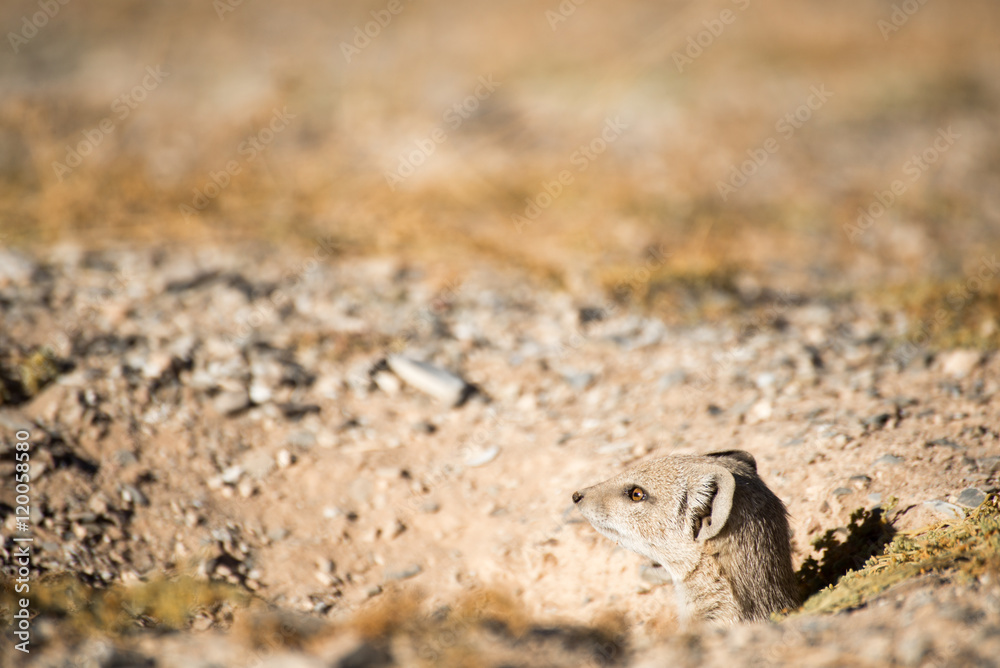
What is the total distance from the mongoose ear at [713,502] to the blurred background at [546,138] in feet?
9.56

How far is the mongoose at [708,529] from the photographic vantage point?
3328mm

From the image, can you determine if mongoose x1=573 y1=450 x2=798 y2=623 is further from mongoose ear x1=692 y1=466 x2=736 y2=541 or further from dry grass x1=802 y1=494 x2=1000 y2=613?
dry grass x1=802 y1=494 x2=1000 y2=613

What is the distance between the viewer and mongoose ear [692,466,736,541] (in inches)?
126

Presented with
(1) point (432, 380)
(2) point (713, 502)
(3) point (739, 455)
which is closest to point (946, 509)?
(3) point (739, 455)

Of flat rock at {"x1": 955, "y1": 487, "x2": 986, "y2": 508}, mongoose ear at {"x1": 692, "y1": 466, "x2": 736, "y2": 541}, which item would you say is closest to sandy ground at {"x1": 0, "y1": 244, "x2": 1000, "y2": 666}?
flat rock at {"x1": 955, "y1": 487, "x2": 986, "y2": 508}

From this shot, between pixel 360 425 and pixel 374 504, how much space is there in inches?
29.7

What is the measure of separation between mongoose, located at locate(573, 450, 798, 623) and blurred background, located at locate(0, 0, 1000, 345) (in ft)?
9.15

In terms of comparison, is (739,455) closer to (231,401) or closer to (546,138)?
(231,401)

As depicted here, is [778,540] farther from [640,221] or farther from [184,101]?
[184,101]

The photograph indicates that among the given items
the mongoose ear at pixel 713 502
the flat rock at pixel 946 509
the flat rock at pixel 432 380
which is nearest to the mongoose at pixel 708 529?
the mongoose ear at pixel 713 502

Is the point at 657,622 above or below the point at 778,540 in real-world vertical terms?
below

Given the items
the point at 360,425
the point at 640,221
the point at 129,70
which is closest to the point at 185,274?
the point at 360,425

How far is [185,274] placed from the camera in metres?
6.26

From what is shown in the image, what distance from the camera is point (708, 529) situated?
3.31m
